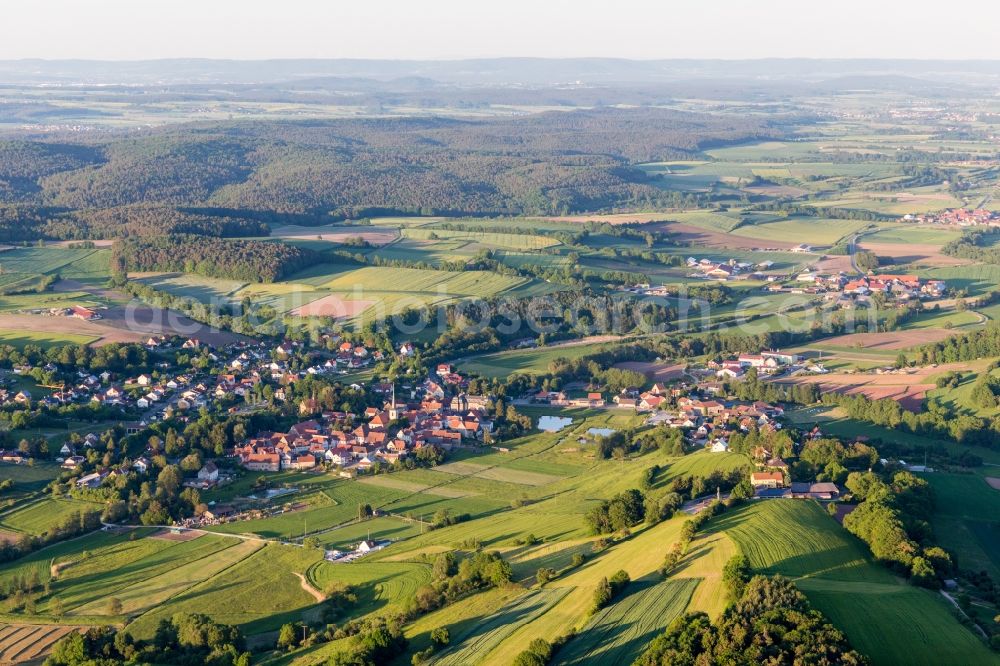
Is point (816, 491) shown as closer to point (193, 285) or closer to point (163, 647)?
point (163, 647)

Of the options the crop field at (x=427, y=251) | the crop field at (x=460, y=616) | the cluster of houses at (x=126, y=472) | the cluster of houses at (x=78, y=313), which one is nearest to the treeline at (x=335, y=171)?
the crop field at (x=427, y=251)

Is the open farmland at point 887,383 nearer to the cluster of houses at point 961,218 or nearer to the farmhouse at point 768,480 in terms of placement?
the farmhouse at point 768,480

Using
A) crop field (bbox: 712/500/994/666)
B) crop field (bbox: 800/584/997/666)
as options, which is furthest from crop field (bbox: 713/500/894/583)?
crop field (bbox: 800/584/997/666)

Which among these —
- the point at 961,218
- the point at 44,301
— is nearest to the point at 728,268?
the point at 961,218

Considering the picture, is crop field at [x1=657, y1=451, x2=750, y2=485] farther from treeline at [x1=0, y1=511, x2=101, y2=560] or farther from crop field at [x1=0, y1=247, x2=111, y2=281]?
crop field at [x1=0, y1=247, x2=111, y2=281]

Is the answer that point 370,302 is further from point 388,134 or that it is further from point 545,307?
point 388,134
